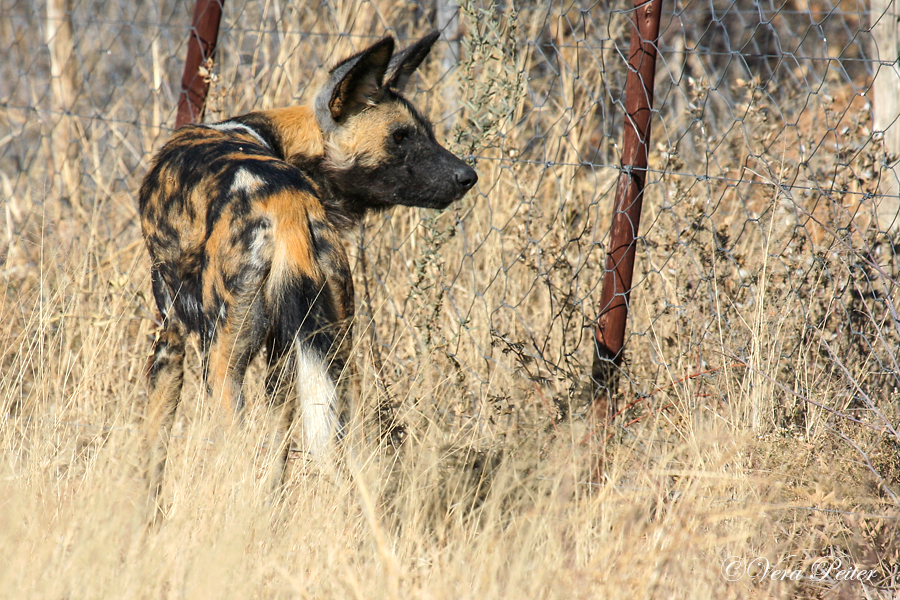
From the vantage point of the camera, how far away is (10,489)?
2.33 m

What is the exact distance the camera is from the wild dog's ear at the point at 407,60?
3359 mm

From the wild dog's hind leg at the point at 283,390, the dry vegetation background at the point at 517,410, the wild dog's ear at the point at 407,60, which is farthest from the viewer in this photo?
the wild dog's ear at the point at 407,60

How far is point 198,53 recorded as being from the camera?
3.96 m

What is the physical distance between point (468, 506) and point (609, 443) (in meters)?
0.71

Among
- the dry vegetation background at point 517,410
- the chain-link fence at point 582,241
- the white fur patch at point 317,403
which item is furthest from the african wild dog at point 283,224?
the chain-link fence at point 582,241

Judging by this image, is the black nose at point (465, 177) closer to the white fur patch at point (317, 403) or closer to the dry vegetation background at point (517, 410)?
the dry vegetation background at point (517, 410)

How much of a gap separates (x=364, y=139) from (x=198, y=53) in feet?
4.33

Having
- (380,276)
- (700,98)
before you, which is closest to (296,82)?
(380,276)

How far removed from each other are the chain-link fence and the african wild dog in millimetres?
408

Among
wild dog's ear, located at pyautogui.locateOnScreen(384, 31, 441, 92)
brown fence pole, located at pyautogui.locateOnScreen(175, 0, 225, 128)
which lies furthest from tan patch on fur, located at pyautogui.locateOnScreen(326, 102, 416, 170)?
brown fence pole, located at pyautogui.locateOnScreen(175, 0, 225, 128)

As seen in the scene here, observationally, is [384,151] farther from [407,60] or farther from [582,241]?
[582,241]

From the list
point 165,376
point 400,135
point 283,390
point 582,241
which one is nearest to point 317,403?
point 283,390

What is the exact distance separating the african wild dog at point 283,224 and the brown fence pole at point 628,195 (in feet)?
2.23

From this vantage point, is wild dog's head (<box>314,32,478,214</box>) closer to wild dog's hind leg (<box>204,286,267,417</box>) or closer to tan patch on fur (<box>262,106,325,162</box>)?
tan patch on fur (<box>262,106,325,162</box>)
